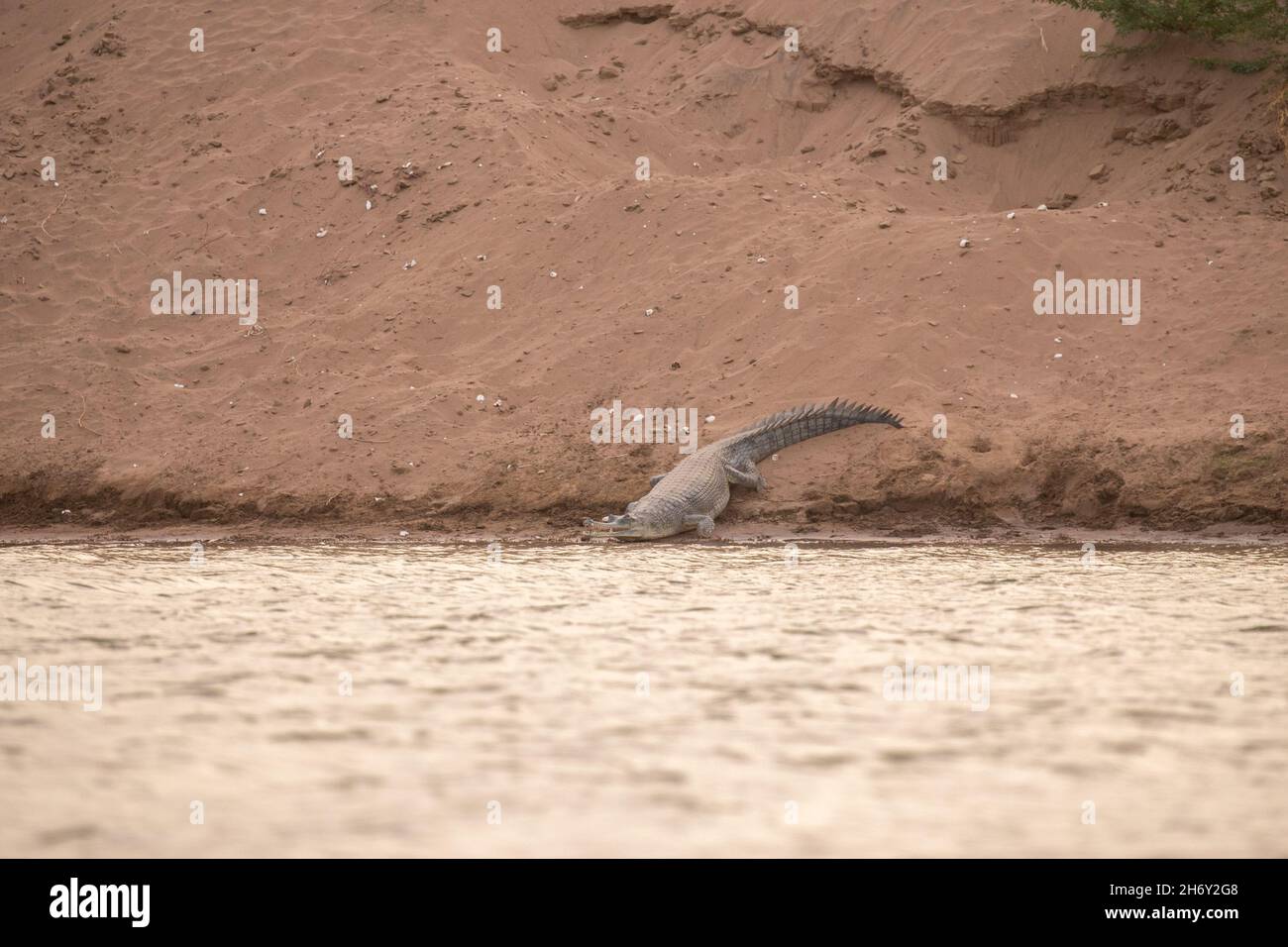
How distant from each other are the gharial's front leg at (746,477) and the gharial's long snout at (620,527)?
963 millimetres

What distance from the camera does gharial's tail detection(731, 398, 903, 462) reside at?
1020 centimetres

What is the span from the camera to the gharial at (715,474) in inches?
370

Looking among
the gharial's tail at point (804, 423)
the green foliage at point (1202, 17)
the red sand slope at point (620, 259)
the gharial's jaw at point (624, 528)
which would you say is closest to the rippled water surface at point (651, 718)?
the gharial's jaw at point (624, 528)

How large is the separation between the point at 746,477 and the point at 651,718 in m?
5.53

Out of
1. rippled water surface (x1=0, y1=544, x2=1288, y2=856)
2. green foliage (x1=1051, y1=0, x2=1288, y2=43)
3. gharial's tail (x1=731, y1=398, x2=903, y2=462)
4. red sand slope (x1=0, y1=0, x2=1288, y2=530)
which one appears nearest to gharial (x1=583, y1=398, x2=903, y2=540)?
gharial's tail (x1=731, y1=398, x2=903, y2=462)

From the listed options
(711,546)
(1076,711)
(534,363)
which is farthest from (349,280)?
(1076,711)

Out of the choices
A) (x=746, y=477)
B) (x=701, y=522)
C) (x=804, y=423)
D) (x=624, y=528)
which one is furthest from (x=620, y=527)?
(x=804, y=423)

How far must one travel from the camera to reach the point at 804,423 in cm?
1027

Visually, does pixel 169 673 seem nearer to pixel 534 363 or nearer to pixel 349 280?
pixel 534 363

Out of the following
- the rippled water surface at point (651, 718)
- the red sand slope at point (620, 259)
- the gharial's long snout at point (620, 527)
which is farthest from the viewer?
the red sand slope at point (620, 259)

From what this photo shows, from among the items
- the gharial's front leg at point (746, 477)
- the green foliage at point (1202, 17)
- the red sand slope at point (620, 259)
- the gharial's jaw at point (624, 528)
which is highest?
the green foliage at point (1202, 17)

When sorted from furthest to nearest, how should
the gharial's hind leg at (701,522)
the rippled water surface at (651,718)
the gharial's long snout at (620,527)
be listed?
the gharial's hind leg at (701,522), the gharial's long snout at (620,527), the rippled water surface at (651,718)

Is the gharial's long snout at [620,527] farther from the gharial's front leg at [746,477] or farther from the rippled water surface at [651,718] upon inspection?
the rippled water surface at [651,718]
